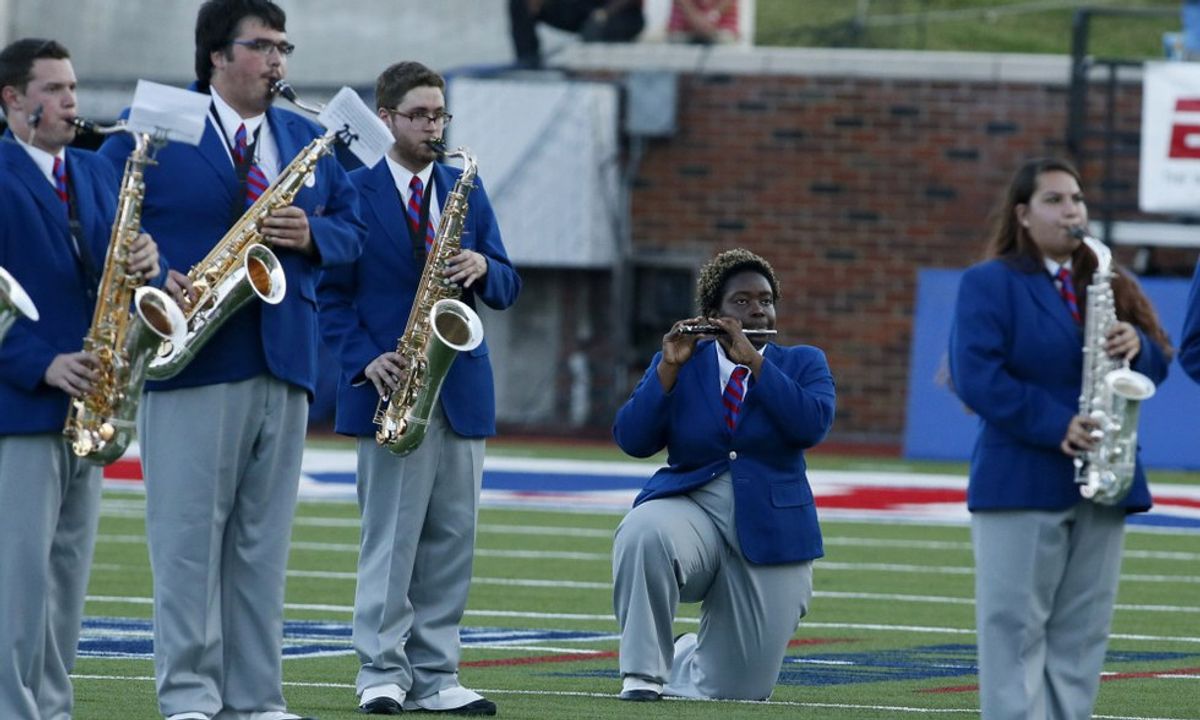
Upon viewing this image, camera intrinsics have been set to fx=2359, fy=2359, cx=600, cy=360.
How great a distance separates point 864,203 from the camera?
70.4 feet

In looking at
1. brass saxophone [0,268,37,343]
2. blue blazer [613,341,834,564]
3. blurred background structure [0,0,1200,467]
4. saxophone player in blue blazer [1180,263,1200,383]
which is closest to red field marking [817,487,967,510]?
blurred background structure [0,0,1200,467]

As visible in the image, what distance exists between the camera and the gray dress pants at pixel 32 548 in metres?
6.22

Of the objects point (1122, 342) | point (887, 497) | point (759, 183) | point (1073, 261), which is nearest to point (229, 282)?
point (1073, 261)

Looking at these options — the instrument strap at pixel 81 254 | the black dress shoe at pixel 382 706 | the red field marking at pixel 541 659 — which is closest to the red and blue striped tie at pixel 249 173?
the instrument strap at pixel 81 254

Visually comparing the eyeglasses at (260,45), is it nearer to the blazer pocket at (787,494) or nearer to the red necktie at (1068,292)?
the red necktie at (1068,292)

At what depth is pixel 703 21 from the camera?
73.3 ft

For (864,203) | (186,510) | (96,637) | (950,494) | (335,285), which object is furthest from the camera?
(864,203)

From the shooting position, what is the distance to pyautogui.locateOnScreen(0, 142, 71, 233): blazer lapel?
630 centimetres

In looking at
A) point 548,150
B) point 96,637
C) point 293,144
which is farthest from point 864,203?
point 293,144

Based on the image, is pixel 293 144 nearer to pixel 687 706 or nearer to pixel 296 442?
pixel 296 442

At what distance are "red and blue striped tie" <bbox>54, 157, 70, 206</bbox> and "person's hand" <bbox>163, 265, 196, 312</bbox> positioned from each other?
0.35 m

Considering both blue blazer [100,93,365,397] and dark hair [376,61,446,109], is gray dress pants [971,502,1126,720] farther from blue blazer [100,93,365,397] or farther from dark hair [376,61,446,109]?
dark hair [376,61,446,109]

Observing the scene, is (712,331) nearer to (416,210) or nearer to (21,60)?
(416,210)

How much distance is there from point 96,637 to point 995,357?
464 centimetres
